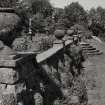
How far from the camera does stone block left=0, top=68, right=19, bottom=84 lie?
3789mm

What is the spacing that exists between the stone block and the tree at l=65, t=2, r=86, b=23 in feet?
49.5

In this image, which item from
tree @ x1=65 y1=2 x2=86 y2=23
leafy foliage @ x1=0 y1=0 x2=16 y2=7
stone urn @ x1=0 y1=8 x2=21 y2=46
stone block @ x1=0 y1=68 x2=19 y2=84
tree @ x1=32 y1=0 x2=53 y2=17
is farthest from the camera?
tree @ x1=65 y1=2 x2=86 y2=23

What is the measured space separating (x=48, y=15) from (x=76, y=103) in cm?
1239

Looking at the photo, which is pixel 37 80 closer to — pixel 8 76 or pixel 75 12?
pixel 8 76

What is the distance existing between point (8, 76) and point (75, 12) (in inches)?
633

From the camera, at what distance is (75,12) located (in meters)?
19.3

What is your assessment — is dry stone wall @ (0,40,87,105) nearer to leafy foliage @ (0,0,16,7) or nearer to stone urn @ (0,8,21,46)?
stone urn @ (0,8,21,46)

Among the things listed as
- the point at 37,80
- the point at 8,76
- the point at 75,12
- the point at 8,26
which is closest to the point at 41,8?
the point at 75,12

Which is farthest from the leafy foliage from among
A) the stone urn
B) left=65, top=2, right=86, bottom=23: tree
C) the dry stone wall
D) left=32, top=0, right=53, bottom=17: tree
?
left=65, top=2, right=86, bottom=23: tree

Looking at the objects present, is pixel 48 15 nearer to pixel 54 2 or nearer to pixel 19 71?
pixel 54 2

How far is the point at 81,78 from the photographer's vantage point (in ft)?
25.4

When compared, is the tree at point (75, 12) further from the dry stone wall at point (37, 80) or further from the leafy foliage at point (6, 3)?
the dry stone wall at point (37, 80)

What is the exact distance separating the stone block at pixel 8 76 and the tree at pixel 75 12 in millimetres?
15085

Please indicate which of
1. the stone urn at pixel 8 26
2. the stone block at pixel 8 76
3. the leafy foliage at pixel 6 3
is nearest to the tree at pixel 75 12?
the leafy foliage at pixel 6 3
